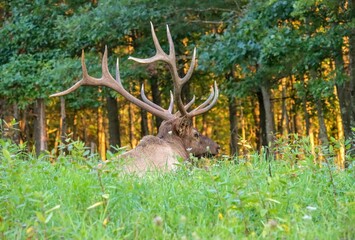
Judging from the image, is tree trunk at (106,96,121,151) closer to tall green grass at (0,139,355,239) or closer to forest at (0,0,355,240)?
forest at (0,0,355,240)

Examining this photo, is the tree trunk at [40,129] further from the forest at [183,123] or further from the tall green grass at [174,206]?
the tall green grass at [174,206]

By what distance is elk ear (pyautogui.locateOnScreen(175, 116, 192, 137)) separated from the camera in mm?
10445

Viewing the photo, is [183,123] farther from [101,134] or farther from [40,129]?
[101,134]

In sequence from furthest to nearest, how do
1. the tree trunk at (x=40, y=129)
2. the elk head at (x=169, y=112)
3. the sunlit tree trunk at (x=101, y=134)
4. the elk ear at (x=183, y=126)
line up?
the sunlit tree trunk at (x=101, y=134), the tree trunk at (x=40, y=129), the elk ear at (x=183, y=126), the elk head at (x=169, y=112)

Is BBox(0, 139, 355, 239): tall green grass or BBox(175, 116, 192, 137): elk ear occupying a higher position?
BBox(175, 116, 192, 137): elk ear

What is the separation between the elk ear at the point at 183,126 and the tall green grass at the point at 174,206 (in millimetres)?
4174

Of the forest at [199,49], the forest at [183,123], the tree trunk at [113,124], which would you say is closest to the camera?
the forest at [183,123]

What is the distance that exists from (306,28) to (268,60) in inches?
39.6

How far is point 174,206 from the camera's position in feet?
17.6

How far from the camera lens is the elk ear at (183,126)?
10445 mm

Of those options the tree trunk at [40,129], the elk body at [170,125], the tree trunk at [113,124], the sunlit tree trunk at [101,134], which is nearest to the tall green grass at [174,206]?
the elk body at [170,125]

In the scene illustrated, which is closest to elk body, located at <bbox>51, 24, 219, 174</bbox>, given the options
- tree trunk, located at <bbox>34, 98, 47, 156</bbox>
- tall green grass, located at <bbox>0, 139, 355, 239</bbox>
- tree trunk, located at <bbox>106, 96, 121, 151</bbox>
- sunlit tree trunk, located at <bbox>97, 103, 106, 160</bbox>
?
tall green grass, located at <bbox>0, 139, 355, 239</bbox>

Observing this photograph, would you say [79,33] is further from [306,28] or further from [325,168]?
[325,168]

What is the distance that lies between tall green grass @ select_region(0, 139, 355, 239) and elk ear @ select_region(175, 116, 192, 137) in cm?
417
